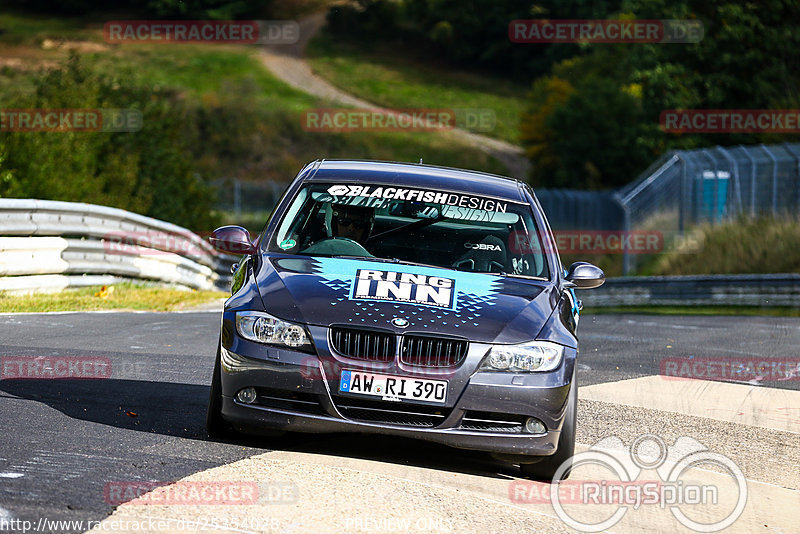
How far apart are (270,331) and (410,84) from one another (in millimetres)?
90498

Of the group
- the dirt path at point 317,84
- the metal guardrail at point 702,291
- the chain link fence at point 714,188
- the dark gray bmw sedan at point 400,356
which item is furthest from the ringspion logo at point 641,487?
the dirt path at point 317,84

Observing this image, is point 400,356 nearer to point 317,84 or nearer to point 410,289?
point 410,289

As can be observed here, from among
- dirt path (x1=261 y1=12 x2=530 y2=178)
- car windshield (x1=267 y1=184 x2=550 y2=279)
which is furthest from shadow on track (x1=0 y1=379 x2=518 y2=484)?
dirt path (x1=261 y1=12 x2=530 y2=178)

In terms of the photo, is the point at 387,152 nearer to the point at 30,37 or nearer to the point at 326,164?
the point at 30,37

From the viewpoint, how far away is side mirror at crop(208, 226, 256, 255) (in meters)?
7.13

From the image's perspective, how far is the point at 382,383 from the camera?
6.04 meters

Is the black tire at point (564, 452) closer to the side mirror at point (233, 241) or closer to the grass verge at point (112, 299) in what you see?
the side mirror at point (233, 241)

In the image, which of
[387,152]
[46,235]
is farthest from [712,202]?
[387,152]

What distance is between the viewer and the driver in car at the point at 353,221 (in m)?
7.53

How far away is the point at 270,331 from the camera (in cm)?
618

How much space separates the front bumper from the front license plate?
0.03 m

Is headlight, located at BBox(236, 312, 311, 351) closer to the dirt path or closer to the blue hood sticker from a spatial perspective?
the blue hood sticker

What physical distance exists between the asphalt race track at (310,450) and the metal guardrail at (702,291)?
30.8ft

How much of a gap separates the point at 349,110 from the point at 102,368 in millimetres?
72307
